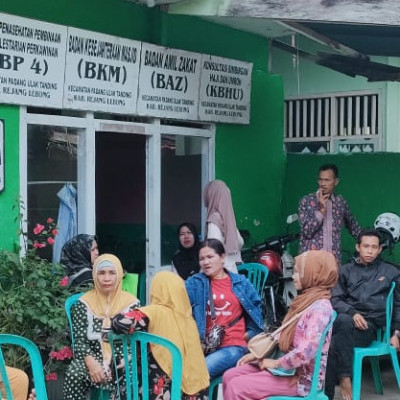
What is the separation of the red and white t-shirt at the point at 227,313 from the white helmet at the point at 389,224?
2543 millimetres

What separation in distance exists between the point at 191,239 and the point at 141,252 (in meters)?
0.60

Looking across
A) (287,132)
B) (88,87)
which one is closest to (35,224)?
(88,87)

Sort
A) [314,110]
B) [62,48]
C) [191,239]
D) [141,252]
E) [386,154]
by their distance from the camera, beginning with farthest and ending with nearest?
[314,110], [386,154], [141,252], [191,239], [62,48]

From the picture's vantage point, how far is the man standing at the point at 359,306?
4.47 meters

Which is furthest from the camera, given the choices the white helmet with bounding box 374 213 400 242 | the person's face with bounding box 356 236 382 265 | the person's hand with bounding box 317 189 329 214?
the white helmet with bounding box 374 213 400 242

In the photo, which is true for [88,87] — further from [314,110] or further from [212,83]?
[314,110]

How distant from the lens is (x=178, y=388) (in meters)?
3.39

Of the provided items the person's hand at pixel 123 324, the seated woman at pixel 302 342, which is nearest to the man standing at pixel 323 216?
the seated woman at pixel 302 342

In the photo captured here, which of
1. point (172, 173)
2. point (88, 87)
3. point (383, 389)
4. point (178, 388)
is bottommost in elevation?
point (383, 389)

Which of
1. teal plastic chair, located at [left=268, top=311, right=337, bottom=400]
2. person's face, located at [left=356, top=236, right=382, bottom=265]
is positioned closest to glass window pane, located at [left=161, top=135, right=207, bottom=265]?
person's face, located at [left=356, top=236, right=382, bottom=265]

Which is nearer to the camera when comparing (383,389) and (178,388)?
(178,388)

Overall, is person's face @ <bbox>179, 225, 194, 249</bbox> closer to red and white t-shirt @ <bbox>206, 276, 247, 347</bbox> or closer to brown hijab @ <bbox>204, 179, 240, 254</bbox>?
brown hijab @ <bbox>204, 179, 240, 254</bbox>

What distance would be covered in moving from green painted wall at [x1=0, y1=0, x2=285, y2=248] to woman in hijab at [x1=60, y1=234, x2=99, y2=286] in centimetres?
161

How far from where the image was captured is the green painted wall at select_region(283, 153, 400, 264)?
675cm
